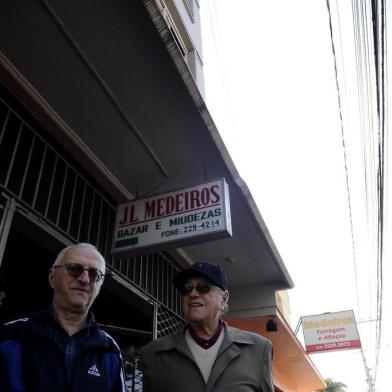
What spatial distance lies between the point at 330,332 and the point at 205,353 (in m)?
12.5

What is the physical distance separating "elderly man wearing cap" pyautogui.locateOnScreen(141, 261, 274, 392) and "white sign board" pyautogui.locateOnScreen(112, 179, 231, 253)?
146 cm

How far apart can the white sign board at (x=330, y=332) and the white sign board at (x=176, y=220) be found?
10.9 metres

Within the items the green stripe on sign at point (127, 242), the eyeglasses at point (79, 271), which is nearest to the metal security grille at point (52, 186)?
the green stripe on sign at point (127, 242)

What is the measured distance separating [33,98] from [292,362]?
10.4 metres

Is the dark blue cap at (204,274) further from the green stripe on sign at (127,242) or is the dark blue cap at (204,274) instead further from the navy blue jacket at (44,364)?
the green stripe on sign at (127,242)

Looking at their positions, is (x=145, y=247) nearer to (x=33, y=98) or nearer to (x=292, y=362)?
(x=33, y=98)

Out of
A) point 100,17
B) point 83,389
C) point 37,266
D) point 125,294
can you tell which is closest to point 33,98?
point 100,17

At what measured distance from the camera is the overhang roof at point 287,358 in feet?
24.1

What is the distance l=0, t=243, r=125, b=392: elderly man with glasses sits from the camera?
1.52 meters

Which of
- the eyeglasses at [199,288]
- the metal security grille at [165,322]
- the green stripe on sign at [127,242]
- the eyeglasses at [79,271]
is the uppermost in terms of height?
the green stripe on sign at [127,242]

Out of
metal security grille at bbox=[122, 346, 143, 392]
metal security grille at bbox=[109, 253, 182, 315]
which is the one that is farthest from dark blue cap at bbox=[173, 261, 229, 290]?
metal security grille at bbox=[122, 346, 143, 392]

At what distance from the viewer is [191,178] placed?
14.9 ft

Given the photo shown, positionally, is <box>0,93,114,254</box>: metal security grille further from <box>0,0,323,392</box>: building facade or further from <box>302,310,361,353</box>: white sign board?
<box>302,310,361,353</box>: white sign board

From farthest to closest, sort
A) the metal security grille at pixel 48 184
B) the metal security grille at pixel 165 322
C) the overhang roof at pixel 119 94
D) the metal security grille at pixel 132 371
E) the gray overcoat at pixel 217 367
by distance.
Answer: the metal security grille at pixel 165 322 < the metal security grille at pixel 132 371 < the metal security grille at pixel 48 184 < the overhang roof at pixel 119 94 < the gray overcoat at pixel 217 367
